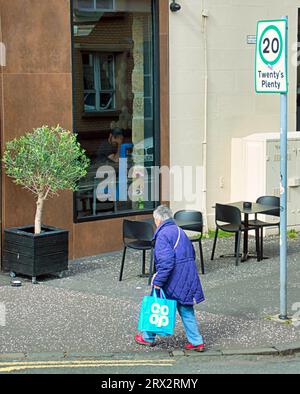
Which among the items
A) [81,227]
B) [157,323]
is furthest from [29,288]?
[157,323]

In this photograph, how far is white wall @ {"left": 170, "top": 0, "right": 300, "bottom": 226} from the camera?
14.9 m

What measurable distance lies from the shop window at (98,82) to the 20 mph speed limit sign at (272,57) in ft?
14.2

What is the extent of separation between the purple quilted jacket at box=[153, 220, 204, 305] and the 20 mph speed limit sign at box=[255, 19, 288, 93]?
2072 mm

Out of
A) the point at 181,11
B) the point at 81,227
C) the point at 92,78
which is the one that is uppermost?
the point at 181,11

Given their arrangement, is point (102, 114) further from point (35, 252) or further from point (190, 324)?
point (190, 324)

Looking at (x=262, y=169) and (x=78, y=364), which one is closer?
(x=78, y=364)

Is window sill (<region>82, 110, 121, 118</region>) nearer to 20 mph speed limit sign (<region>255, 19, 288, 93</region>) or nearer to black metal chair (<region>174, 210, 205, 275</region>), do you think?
black metal chair (<region>174, 210, 205, 275</region>)

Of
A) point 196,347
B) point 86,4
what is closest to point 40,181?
point 86,4

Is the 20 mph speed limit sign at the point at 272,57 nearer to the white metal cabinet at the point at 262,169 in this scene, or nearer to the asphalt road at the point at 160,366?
the asphalt road at the point at 160,366

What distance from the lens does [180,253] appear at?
29.5ft

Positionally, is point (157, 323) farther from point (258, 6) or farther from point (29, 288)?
point (258, 6)

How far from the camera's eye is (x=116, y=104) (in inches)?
563

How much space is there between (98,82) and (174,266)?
5.76 metres

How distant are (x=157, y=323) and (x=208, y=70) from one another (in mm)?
7130
